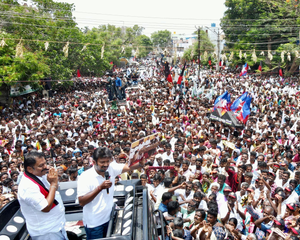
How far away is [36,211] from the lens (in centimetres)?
217

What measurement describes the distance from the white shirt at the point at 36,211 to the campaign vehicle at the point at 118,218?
9.3 inches

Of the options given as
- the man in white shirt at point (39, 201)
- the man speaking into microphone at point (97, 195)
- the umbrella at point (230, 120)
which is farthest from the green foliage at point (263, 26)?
the man in white shirt at point (39, 201)

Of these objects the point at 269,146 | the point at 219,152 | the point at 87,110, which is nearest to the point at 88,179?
the point at 219,152

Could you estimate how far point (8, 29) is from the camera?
16.6 meters

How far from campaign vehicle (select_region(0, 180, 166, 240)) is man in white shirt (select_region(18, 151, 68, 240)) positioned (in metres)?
0.25

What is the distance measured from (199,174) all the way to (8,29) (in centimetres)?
1735

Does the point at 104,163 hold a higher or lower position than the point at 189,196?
higher

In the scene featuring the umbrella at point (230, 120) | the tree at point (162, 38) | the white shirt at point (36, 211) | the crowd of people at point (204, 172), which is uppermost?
the tree at point (162, 38)

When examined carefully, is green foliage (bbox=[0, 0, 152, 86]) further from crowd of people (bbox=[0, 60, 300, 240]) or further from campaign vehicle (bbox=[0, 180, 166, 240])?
campaign vehicle (bbox=[0, 180, 166, 240])

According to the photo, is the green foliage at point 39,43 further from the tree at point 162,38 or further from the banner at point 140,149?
the tree at point 162,38

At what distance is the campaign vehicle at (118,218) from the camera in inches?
83.1

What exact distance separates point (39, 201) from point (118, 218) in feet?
2.86

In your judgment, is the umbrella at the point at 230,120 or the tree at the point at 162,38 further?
the tree at the point at 162,38

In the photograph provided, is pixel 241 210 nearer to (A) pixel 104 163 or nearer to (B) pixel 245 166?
(B) pixel 245 166
